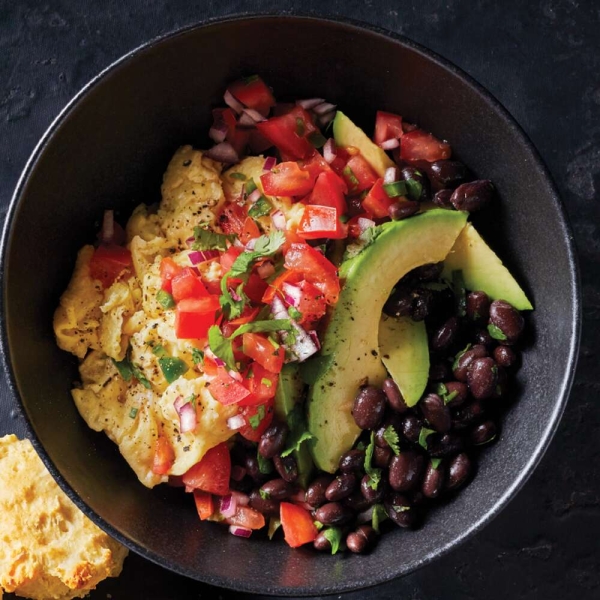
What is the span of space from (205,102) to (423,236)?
0.93 metres

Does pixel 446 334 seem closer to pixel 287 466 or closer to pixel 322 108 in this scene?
pixel 287 466

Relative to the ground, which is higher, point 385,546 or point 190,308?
point 190,308

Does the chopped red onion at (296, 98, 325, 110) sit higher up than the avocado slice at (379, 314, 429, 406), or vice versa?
the chopped red onion at (296, 98, 325, 110)

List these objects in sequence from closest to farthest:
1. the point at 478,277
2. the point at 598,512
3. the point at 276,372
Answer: the point at 276,372 < the point at 478,277 < the point at 598,512

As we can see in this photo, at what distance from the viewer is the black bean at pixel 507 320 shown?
8.77ft

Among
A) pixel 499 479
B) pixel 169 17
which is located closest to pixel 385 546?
pixel 499 479

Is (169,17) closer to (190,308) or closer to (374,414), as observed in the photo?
(190,308)

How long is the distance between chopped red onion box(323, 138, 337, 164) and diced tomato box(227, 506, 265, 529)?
1268 millimetres

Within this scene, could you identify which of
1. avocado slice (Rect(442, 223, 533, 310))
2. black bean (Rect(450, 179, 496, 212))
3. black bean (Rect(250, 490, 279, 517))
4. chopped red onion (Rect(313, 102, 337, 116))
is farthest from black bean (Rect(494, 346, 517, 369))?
chopped red onion (Rect(313, 102, 337, 116))

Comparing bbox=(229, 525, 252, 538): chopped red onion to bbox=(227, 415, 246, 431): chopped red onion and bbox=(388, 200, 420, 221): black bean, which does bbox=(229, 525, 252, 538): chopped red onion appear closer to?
bbox=(227, 415, 246, 431): chopped red onion

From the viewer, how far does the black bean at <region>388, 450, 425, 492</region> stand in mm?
2701

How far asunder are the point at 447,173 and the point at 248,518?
1.40 m

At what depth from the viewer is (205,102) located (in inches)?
114

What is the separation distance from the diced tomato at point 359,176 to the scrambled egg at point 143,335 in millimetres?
223
